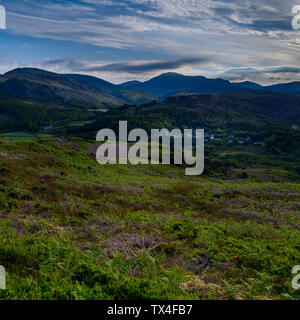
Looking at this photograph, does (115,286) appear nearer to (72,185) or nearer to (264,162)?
(72,185)

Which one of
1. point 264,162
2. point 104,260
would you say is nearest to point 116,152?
point 104,260

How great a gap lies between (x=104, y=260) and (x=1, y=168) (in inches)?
782

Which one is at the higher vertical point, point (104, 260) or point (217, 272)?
point (104, 260)

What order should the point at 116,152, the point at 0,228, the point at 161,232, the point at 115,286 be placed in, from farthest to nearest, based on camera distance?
the point at 116,152 < the point at 161,232 < the point at 0,228 < the point at 115,286

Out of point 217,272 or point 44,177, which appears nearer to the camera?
point 217,272

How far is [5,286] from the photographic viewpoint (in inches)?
258

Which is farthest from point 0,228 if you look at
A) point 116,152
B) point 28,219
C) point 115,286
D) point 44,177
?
point 116,152

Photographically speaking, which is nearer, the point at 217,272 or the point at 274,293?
the point at 274,293

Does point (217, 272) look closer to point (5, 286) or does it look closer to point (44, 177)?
point (5, 286)
